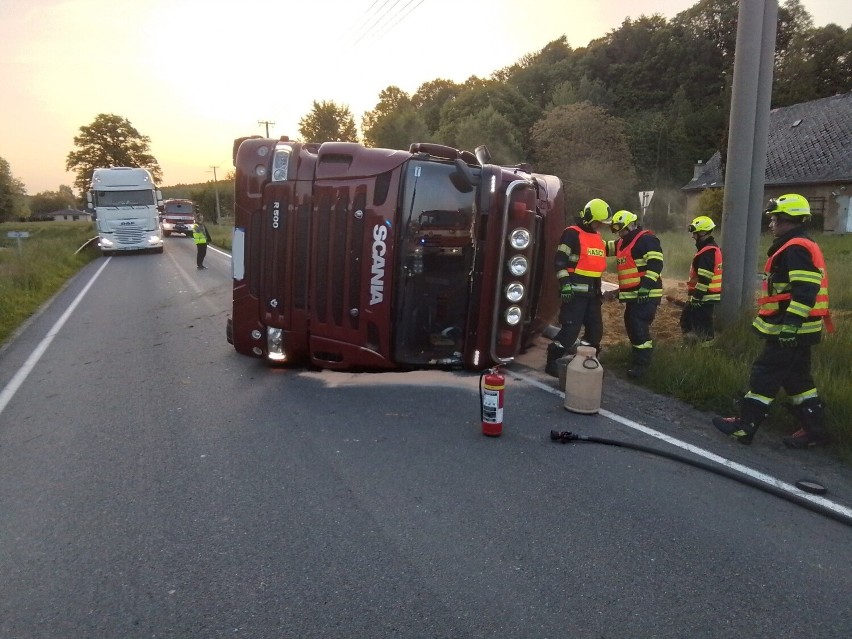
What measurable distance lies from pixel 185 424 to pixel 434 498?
2.33 m

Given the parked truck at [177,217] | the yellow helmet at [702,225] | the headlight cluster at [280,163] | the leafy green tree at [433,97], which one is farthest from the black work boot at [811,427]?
the leafy green tree at [433,97]

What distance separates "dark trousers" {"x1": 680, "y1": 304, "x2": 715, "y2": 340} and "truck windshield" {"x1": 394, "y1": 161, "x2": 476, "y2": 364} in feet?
11.5

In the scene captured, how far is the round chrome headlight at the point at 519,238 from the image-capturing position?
5109 millimetres

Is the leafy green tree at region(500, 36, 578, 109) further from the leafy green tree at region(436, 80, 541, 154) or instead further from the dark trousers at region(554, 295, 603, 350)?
the dark trousers at region(554, 295, 603, 350)

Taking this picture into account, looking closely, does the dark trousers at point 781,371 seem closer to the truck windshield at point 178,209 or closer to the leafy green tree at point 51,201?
the truck windshield at point 178,209

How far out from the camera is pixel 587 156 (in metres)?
38.2

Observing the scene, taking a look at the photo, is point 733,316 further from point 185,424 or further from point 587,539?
point 185,424

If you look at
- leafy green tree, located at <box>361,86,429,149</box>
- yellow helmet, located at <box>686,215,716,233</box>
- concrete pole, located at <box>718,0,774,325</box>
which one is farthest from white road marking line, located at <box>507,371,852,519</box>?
leafy green tree, located at <box>361,86,429,149</box>

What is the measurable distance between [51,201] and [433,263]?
143 metres

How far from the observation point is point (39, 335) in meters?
8.97

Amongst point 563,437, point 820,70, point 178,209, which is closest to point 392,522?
point 563,437

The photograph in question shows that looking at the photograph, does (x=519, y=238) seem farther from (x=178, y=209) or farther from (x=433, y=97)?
(x=433, y=97)

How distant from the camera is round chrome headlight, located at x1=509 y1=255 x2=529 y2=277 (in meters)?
5.14

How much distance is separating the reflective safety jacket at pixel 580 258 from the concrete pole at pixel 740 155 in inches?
84.7
